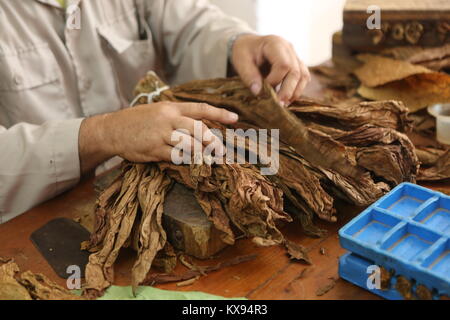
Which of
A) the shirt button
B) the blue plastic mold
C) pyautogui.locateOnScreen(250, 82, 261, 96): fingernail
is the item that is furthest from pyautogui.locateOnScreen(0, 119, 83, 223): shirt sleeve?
the blue plastic mold

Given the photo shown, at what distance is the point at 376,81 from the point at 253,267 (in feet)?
3.02

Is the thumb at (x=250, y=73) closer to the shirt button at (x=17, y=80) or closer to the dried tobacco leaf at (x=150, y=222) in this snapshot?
the dried tobacco leaf at (x=150, y=222)

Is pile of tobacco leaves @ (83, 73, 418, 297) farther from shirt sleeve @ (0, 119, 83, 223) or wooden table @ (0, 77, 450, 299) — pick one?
shirt sleeve @ (0, 119, 83, 223)

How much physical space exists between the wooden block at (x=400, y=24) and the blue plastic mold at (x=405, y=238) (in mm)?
928

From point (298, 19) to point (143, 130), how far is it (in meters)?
2.59

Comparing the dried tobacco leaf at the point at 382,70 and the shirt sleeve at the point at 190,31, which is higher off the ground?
the shirt sleeve at the point at 190,31

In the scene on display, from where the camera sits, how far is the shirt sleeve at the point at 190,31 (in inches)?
74.3

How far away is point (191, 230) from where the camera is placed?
112cm

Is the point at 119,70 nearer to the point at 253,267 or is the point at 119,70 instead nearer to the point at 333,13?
the point at 253,267

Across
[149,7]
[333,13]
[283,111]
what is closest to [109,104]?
[149,7]
